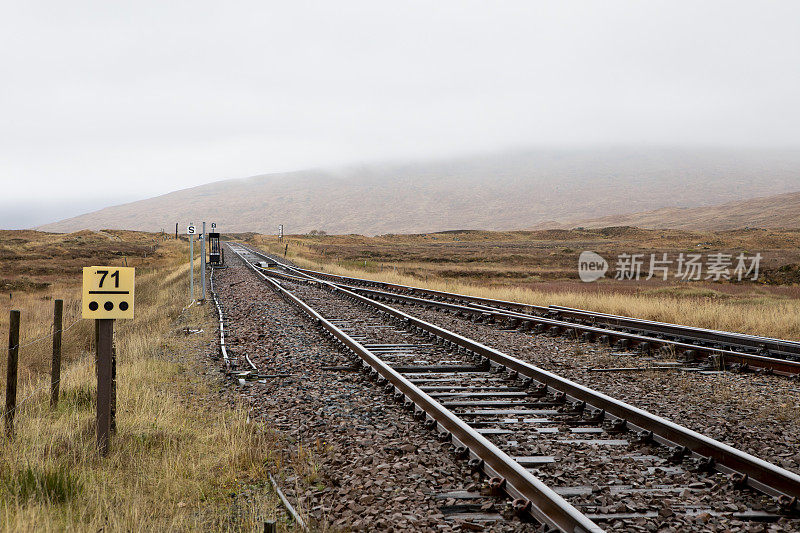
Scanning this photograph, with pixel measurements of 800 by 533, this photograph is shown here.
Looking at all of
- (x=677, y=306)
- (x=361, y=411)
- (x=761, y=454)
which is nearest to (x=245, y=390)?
(x=361, y=411)

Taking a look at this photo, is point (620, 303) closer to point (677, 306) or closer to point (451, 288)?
point (677, 306)

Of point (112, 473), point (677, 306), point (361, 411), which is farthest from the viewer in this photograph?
point (677, 306)

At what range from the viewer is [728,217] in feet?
473

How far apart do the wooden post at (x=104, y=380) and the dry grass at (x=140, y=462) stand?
0.11 meters

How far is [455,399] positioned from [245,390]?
2.70 metres

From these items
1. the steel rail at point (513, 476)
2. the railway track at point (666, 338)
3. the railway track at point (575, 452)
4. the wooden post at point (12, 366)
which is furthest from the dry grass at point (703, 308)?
the wooden post at point (12, 366)

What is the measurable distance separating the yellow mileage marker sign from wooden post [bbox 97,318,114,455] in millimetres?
135

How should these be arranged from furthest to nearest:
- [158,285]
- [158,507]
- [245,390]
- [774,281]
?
[774,281] → [158,285] → [245,390] → [158,507]

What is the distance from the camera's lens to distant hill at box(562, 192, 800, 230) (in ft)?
408

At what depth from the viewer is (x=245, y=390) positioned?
300 inches

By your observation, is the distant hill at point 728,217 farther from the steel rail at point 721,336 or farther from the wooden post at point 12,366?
the wooden post at point 12,366

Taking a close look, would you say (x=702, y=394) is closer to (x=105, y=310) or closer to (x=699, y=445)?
(x=699, y=445)

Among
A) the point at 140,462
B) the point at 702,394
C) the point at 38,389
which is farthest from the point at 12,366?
the point at 702,394

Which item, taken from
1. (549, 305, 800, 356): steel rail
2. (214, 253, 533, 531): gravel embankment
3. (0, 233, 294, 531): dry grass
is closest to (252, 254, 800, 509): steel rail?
(214, 253, 533, 531): gravel embankment
